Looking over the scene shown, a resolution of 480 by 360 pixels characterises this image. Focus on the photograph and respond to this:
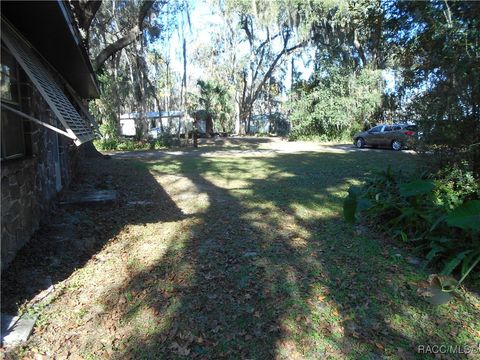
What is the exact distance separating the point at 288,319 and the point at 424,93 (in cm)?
483

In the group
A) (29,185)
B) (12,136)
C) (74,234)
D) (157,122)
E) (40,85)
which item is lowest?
(74,234)

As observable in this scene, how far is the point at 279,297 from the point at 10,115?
11.9ft

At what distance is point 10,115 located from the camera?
4402mm

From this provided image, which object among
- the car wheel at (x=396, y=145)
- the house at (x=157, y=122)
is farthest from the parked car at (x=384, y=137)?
the house at (x=157, y=122)

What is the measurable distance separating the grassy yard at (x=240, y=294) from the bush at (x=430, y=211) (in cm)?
33

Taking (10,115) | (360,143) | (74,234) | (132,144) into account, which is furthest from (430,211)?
(132,144)

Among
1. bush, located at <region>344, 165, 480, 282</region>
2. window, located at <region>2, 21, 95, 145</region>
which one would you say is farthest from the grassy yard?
window, located at <region>2, 21, 95, 145</region>

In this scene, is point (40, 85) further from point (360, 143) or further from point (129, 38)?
point (360, 143)

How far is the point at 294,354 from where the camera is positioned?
2.95 m

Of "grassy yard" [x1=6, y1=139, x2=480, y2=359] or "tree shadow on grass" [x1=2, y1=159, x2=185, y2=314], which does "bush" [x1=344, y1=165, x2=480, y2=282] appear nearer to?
"grassy yard" [x1=6, y1=139, x2=480, y2=359]

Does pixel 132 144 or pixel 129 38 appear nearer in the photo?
pixel 129 38

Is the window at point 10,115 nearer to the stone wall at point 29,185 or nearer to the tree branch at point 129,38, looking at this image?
the stone wall at point 29,185

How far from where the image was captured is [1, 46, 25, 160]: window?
4.15 m

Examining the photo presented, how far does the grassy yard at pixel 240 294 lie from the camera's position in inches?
121
